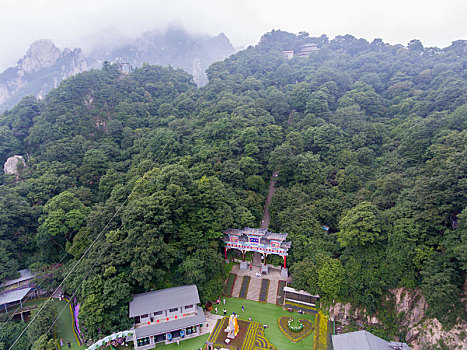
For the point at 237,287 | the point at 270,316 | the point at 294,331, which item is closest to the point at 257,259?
the point at 237,287

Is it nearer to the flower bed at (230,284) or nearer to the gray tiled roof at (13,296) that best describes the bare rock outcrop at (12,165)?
the gray tiled roof at (13,296)

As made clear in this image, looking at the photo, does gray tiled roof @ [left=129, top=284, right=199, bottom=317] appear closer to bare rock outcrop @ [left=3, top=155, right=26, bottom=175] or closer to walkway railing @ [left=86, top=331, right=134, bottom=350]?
walkway railing @ [left=86, top=331, right=134, bottom=350]

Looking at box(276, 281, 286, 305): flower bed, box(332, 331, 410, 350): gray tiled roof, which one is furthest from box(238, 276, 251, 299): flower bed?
box(332, 331, 410, 350): gray tiled roof

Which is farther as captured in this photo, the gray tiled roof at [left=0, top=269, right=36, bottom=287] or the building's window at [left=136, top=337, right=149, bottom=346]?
the gray tiled roof at [left=0, top=269, right=36, bottom=287]

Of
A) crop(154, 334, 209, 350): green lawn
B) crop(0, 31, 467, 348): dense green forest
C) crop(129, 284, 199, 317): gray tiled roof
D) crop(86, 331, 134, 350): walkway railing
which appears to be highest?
crop(0, 31, 467, 348): dense green forest

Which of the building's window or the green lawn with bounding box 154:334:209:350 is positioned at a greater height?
the building's window

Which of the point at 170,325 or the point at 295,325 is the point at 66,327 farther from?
the point at 295,325
